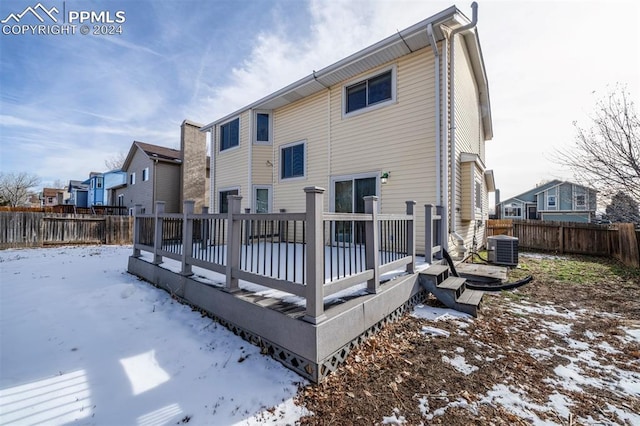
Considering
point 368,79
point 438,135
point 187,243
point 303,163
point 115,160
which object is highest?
point 115,160

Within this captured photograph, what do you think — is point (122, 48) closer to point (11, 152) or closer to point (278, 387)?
point (278, 387)

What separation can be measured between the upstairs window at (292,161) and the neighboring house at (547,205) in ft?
74.9

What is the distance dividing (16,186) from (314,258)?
160 ft

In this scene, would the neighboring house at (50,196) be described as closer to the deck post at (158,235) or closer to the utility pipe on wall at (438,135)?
the deck post at (158,235)

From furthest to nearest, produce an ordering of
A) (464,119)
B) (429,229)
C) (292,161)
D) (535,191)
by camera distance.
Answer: (535,191), (292,161), (464,119), (429,229)

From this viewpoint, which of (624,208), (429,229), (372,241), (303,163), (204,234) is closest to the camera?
(372,241)

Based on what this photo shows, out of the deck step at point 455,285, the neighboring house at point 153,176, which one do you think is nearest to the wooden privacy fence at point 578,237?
the deck step at point 455,285

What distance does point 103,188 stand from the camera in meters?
25.3

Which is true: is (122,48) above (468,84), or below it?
above

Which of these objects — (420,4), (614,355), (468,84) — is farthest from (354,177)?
(614,355)

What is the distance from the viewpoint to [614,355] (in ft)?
9.34

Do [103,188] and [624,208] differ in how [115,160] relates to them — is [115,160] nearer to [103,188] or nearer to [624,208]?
[103,188]

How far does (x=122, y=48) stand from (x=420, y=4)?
8805 mm

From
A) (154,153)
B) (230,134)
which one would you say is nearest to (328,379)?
(230,134)
